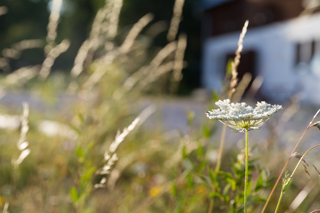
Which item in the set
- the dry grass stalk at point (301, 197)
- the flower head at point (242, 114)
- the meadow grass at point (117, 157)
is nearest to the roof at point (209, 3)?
the meadow grass at point (117, 157)

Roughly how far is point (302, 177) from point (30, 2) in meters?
23.3

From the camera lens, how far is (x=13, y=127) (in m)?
4.18

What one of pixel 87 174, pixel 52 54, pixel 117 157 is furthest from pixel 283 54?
pixel 87 174

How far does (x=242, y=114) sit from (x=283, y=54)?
11.2 metres

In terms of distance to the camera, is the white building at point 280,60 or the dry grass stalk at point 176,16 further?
the white building at point 280,60

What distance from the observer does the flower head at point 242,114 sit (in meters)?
0.89

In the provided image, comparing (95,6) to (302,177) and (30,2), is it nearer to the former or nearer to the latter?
(30,2)

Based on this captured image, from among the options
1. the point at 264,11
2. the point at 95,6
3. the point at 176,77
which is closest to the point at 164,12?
the point at 95,6

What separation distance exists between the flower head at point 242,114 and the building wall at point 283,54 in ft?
32.3

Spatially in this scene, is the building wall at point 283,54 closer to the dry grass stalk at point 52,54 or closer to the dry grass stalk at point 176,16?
the dry grass stalk at point 176,16

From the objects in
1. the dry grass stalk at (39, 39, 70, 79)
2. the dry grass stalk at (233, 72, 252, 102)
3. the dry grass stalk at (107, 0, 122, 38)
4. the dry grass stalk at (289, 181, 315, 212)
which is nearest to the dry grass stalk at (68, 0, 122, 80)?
the dry grass stalk at (107, 0, 122, 38)

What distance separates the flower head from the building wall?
32.3ft

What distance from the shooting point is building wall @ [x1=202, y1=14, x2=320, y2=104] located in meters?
12.5

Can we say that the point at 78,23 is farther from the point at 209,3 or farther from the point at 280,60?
the point at 280,60
